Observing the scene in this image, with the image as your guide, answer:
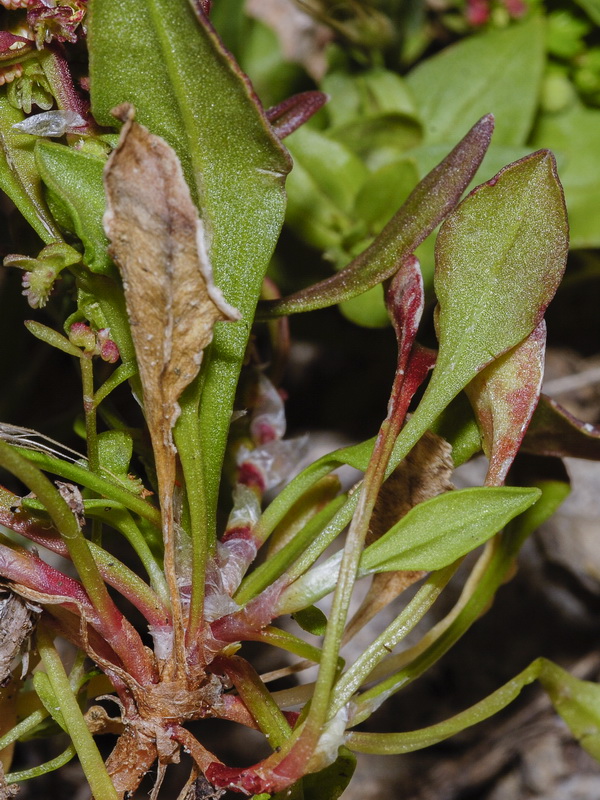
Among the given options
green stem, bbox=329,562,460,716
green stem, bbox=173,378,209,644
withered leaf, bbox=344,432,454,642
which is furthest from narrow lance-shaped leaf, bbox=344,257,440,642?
green stem, bbox=173,378,209,644

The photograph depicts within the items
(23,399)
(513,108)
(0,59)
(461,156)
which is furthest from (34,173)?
(513,108)

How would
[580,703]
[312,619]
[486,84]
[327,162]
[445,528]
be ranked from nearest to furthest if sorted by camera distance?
[445,528] < [312,619] < [580,703] < [327,162] < [486,84]

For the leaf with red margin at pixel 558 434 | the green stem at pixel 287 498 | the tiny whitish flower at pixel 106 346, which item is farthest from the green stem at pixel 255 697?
the leaf with red margin at pixel 558 434

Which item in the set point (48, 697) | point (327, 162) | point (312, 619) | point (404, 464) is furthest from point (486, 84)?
point (48, 697)

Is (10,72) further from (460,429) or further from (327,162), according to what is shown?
(460,429)

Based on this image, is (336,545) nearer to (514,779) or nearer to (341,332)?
(341,332)
